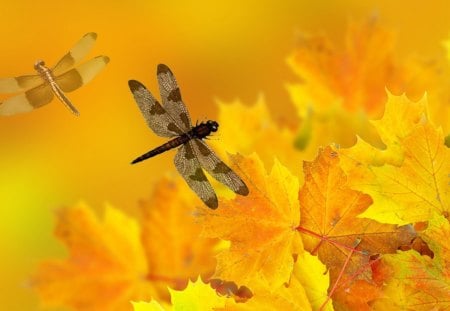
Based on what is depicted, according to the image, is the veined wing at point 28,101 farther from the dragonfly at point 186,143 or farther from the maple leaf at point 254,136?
the maple leaf at point 254,136

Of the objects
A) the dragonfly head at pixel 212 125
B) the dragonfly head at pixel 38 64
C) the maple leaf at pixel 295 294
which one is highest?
the dragonfly head at pixel 38 64

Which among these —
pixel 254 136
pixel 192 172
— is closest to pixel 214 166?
pixel 192 172

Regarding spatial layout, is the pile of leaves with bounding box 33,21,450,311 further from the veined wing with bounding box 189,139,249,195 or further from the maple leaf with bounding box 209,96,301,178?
the maple leaf with bounding box 209,96,301,178

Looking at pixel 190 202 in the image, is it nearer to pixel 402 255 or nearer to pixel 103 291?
pixel 103 291

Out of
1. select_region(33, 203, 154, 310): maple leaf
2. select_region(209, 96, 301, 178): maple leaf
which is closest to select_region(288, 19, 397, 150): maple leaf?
select_region(209, 96, 301, 178): maple leaf

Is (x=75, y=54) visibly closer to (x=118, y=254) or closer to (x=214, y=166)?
(x=214, y=166)

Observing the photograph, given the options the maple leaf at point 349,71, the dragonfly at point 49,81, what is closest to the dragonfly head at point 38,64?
the dragonfly at point 49,81

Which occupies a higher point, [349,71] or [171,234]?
[349,71]
